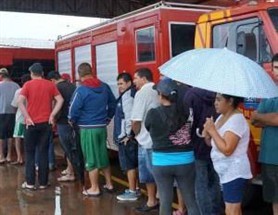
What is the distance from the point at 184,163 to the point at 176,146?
18cm

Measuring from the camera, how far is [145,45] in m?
7.38

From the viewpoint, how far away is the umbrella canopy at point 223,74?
376cm

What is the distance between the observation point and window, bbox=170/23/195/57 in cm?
703

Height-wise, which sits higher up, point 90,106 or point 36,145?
point 90,106

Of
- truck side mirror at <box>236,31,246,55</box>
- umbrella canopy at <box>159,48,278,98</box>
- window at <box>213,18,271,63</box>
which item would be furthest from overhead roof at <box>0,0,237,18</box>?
umbrella canopy at <box>159,48,278,98</box>

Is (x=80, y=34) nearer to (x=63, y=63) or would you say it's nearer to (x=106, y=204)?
(x=63, y=63)

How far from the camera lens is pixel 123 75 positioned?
6711 millimetres

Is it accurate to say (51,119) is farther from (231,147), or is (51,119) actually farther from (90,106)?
(231,147)

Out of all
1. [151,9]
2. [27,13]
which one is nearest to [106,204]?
[151,9]

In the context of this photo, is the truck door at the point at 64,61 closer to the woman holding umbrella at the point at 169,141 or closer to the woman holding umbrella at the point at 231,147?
the woman holding umbrella at the point at 169,141

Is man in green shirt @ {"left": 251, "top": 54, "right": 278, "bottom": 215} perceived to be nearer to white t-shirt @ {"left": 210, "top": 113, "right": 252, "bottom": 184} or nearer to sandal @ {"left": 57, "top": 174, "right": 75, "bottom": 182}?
white t-shirt @ {"left": 210, "top": 113, "right": 252, "bottom": 184}

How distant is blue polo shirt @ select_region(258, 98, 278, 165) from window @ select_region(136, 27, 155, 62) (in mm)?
3036

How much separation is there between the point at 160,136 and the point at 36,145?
3.62 metres

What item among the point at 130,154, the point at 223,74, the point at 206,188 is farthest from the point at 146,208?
the point at 223,74
